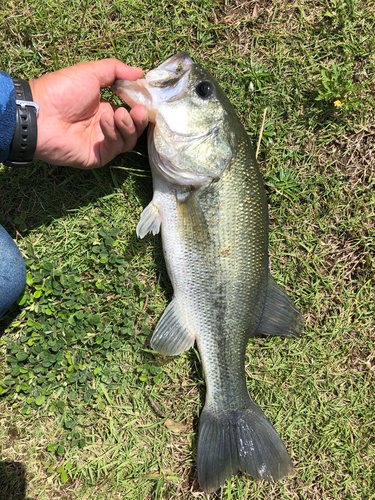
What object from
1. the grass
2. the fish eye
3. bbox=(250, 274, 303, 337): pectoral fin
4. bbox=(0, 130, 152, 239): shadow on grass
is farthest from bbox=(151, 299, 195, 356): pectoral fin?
the fish eye

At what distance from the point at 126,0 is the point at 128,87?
100cm

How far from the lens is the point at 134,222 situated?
2.89 meters

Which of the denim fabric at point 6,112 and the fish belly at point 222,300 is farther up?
the denim fabric at point 6,112

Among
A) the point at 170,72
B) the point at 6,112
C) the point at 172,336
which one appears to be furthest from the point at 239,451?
the point at 6,112

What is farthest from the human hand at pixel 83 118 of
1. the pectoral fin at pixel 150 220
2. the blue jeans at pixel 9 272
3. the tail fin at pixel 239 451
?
the tail fin at pixel 239 451

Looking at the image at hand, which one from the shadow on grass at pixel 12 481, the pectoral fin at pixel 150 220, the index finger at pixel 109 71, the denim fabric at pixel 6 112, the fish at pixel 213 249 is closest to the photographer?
the denim fabric at pixel 6 112

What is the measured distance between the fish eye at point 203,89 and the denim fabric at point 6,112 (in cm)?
119

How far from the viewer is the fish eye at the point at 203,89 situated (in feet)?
7.54

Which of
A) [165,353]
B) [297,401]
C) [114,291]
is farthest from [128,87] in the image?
[297,401]

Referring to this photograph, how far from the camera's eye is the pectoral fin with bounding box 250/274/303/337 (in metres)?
2.65

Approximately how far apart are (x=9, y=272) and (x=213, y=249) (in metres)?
1.47

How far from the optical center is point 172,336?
2600mm

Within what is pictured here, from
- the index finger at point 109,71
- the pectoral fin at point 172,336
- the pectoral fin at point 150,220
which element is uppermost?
the index finger at point 109,71

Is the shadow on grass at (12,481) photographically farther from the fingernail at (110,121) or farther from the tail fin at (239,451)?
the fingernail at (110,121)
